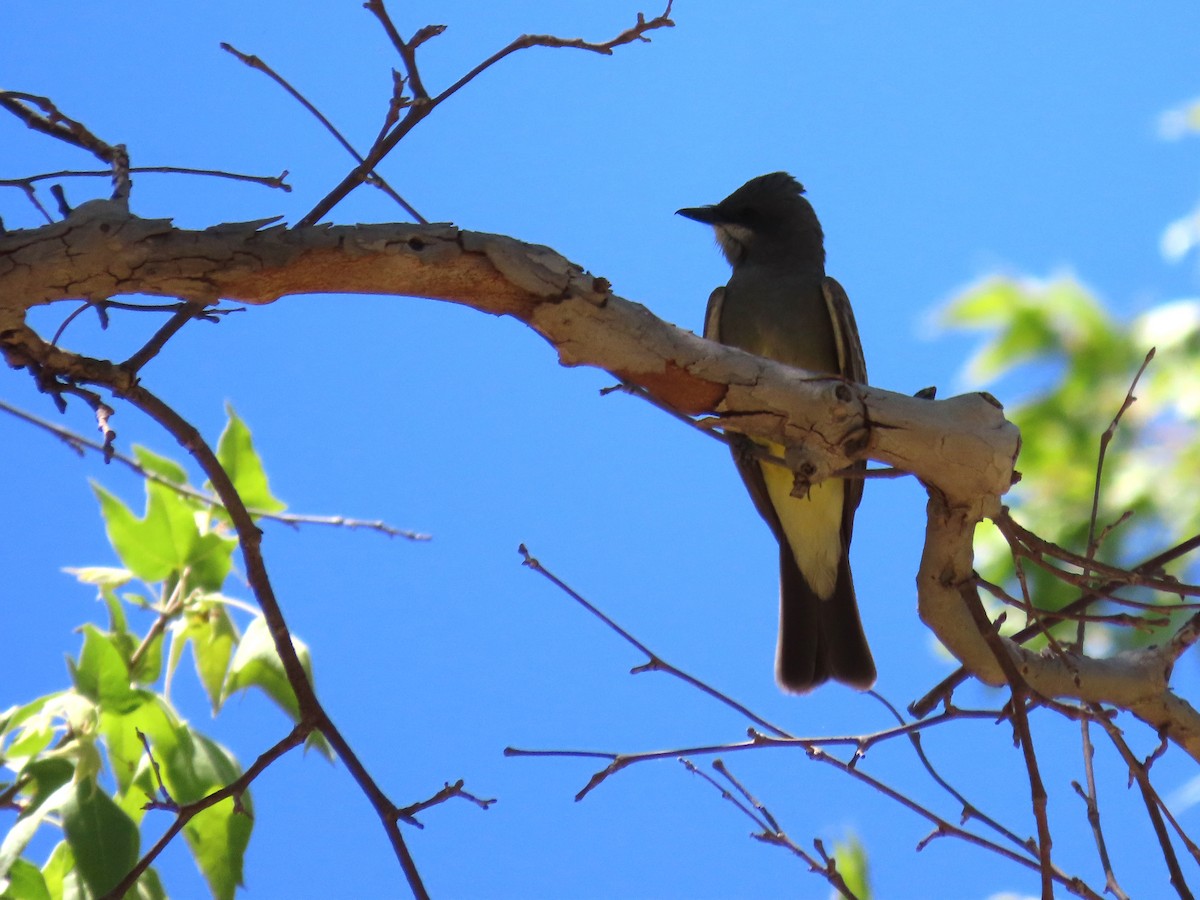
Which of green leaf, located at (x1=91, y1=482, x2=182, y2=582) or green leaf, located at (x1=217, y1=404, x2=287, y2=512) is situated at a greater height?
green leaf, located at (x1=217, y1=404, x2=287, y2=512)

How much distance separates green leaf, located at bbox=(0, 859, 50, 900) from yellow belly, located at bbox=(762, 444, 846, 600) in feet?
7.98

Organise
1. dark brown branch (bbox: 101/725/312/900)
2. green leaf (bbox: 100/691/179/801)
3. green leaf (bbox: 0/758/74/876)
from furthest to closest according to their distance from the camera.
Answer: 1. green leaf (bbox: 100/691/179/801)
2. green leaf (bbox: 0/758/74/876)
3. dark brown branch (bbox: 101/725/312/900)

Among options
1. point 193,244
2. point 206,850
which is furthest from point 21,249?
point 206,850

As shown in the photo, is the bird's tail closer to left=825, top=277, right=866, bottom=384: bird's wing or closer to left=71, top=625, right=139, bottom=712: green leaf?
left=825, top=277, right=866, bottom=384: bird's wing

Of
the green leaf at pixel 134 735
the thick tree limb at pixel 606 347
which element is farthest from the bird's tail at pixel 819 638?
the green leaf at pixel 134 735

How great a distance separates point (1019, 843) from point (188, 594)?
1.79m

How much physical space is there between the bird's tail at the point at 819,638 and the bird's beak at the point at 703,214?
1.48 metres

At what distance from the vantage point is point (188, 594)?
9.32ft

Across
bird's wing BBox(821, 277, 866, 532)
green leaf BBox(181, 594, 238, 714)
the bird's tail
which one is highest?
bird's wing BBox(821, 277, 866, 532)

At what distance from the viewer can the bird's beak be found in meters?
4.87

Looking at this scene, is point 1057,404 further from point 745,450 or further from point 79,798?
point 79,798

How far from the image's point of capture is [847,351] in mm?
4121

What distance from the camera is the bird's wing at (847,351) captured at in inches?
162

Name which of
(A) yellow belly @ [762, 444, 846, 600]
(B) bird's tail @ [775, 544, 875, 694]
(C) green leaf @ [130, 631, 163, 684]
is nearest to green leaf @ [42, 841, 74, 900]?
(C) green leaf @ [130, 631, 163, 684]
